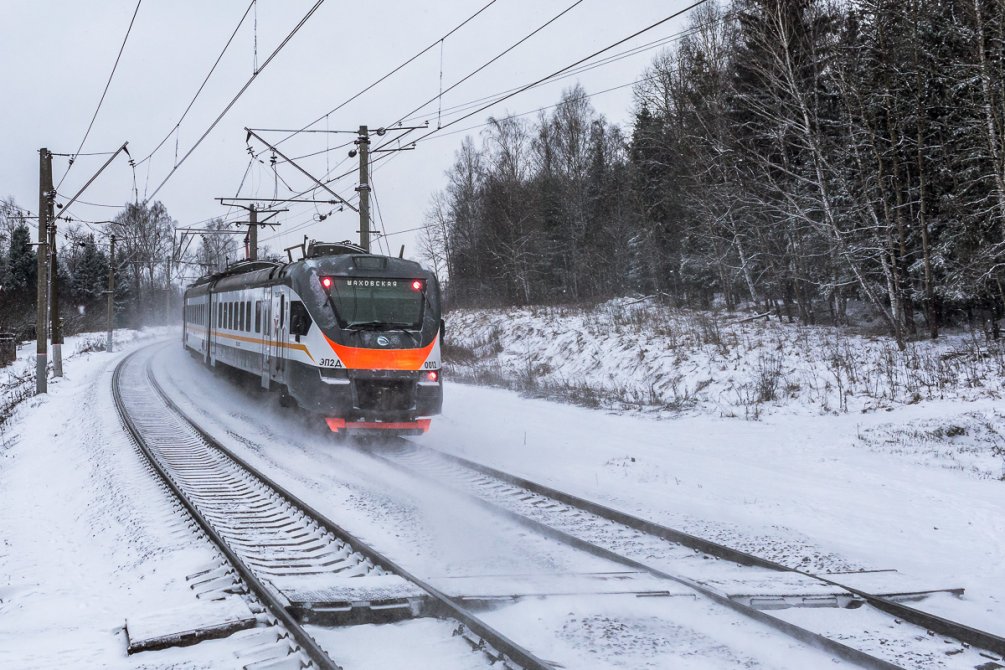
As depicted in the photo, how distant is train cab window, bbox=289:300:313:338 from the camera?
11547 mm

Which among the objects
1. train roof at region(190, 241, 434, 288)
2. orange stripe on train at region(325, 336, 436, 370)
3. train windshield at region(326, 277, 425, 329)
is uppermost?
train roof at region(190, 241, 434, 288)

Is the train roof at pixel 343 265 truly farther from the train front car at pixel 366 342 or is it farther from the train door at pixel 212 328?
the train door at pixel 212 328

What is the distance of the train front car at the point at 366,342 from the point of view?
36.3 ft

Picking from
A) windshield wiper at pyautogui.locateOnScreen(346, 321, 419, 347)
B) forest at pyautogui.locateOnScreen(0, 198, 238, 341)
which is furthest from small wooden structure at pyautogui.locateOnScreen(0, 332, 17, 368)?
windshield wiper at pyautogui.locateOnScreen(346, 321, 419, 347)

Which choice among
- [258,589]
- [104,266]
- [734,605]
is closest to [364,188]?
[258,589]

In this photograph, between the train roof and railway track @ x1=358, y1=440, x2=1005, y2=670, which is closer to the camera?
railway track @ x1=358, y1=440, x2=1005, y2=670

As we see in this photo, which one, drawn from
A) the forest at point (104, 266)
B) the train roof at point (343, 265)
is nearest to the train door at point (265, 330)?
the train roof at point (343, 265)

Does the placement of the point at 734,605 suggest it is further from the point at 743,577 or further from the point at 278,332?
the point at 278,332

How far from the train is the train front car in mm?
15

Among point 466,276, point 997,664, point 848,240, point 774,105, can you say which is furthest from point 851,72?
point 466,276

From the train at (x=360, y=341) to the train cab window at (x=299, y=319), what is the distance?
0.05 ft

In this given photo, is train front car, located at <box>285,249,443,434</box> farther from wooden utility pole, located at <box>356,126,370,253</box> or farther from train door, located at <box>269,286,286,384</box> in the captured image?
wooden utility pole, located at <box>356,126,370,253</box>

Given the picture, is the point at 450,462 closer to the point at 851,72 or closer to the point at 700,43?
the point at 851,72

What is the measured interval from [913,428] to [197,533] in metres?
9.28
